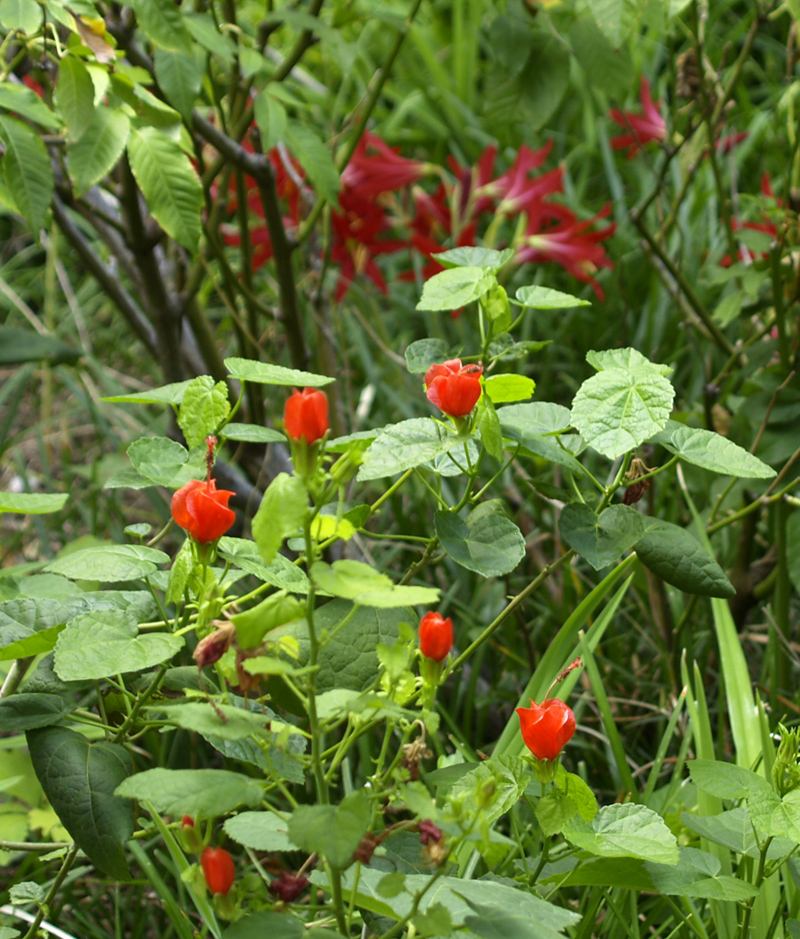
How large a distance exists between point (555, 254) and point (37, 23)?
92 cm

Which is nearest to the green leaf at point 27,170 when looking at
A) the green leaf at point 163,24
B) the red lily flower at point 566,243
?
the green leaf at point 163,24

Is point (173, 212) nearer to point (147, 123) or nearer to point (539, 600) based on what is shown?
point (147, 123)

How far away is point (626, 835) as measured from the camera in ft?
1.67

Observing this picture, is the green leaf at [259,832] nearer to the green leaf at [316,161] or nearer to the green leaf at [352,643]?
the green leaf at [352,643]

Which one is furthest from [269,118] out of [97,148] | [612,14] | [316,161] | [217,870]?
[217,870]

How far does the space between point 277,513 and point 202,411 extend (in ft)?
0.56

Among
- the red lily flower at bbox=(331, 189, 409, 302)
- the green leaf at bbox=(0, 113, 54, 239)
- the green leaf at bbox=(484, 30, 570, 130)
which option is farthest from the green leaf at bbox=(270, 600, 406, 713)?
the red lily flower at bbox=(331, 189, 409, 302)

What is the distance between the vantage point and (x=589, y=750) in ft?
3.50

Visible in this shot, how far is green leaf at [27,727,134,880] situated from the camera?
0.49 metres

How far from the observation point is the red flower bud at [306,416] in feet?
1.16

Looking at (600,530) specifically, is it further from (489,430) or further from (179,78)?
(179,78)

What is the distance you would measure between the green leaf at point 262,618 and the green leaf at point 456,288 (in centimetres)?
24

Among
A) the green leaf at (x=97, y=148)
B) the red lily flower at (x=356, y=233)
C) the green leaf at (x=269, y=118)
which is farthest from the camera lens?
Answer: the red lily flower at (x=356, y=233)

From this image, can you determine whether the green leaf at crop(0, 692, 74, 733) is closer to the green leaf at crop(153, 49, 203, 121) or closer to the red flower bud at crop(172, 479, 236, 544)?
the red flower bud at crop(172, 479, 236, 544)
